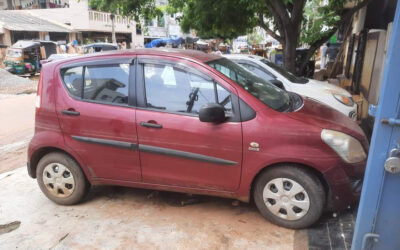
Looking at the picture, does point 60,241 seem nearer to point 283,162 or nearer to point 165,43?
point 283,162

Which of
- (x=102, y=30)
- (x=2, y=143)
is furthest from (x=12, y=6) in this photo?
(x=2, y=143)

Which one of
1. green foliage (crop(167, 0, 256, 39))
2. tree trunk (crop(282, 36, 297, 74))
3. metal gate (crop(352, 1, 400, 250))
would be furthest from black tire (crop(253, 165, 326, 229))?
green foliage (crop(167, 0, 256, 39))

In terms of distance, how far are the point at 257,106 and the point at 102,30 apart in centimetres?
3646

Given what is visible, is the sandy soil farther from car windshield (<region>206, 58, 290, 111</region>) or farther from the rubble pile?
car windshield (<region>206, 58, 290, 111</region>)

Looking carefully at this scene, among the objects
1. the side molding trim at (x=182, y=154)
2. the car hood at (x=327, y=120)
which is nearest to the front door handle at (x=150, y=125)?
the side molding trim at (x=182, y=154)

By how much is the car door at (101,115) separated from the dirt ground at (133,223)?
45 centimetres

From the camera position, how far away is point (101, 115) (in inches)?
135

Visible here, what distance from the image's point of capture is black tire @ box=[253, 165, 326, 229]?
2938 mm

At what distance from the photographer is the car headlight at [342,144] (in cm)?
290

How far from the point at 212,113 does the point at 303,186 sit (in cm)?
108

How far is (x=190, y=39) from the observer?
3120cm

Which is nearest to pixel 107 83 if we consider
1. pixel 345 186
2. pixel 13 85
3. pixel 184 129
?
pixel 184 129

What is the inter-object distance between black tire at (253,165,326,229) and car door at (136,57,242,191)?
0.88ft

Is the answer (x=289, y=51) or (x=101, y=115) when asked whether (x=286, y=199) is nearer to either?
(x=101, y=115)
